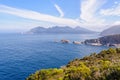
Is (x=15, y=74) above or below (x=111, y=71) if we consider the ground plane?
below

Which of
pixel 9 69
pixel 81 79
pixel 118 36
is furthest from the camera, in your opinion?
pixel 118 36

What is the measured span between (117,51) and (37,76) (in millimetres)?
36836

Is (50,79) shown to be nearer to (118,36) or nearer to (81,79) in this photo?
(81,79)

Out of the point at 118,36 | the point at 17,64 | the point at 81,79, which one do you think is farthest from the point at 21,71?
the point at 118,36

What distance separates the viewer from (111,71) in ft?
54.7

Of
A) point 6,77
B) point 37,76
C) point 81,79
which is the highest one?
point 81,79

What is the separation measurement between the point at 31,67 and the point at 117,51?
36.1m

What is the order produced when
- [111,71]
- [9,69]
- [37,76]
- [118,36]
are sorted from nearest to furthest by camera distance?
[111,71] < [37,76] < [9,69] < [118,36]

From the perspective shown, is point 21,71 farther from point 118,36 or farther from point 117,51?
point 118,36

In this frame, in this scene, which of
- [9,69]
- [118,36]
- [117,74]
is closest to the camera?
[117,74]

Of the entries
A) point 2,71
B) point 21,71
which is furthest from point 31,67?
point 2,71

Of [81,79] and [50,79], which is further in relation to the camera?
[50,79]

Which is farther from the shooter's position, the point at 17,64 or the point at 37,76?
the point at 17,64

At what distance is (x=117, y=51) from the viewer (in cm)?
6153
